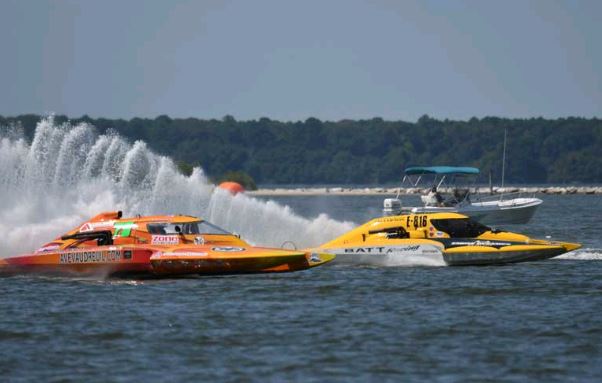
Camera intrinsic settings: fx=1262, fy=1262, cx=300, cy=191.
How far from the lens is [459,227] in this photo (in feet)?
106

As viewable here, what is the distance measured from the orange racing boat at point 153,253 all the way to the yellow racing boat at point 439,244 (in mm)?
2465

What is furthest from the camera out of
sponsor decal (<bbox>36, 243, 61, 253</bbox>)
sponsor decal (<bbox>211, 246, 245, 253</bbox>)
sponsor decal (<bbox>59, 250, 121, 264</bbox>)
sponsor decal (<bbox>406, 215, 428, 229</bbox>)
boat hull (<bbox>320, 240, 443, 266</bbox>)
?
sponsor decal (<bbox>406, 215, 428, 229</bbox>)

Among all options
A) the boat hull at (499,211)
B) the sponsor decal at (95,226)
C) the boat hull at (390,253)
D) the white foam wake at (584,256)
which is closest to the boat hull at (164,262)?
the sponsor decal at (95,226)

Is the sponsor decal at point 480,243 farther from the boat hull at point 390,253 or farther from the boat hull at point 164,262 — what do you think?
the boat hull at point 164,262

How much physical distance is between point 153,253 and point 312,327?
833cm

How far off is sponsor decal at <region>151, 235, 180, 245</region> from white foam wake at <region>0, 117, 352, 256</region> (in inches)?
306

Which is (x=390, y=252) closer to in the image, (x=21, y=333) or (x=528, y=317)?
(x=528, y=317)

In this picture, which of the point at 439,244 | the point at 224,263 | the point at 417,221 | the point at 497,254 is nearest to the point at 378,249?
the point at 417,221

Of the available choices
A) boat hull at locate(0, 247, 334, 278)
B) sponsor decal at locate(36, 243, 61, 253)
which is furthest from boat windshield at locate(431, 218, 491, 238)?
sponsor decal at locate(36, 243, 61, 253)

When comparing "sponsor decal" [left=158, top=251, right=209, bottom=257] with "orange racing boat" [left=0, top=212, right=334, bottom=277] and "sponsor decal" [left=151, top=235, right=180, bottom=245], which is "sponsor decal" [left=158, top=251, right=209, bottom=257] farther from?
"sponsor decal" [left=151, top=235, right=180, bottom=245]

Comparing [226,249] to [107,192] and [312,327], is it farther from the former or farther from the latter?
[107,192]

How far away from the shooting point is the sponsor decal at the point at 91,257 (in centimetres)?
2917

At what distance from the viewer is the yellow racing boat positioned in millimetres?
31750

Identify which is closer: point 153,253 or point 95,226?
point 153,253
